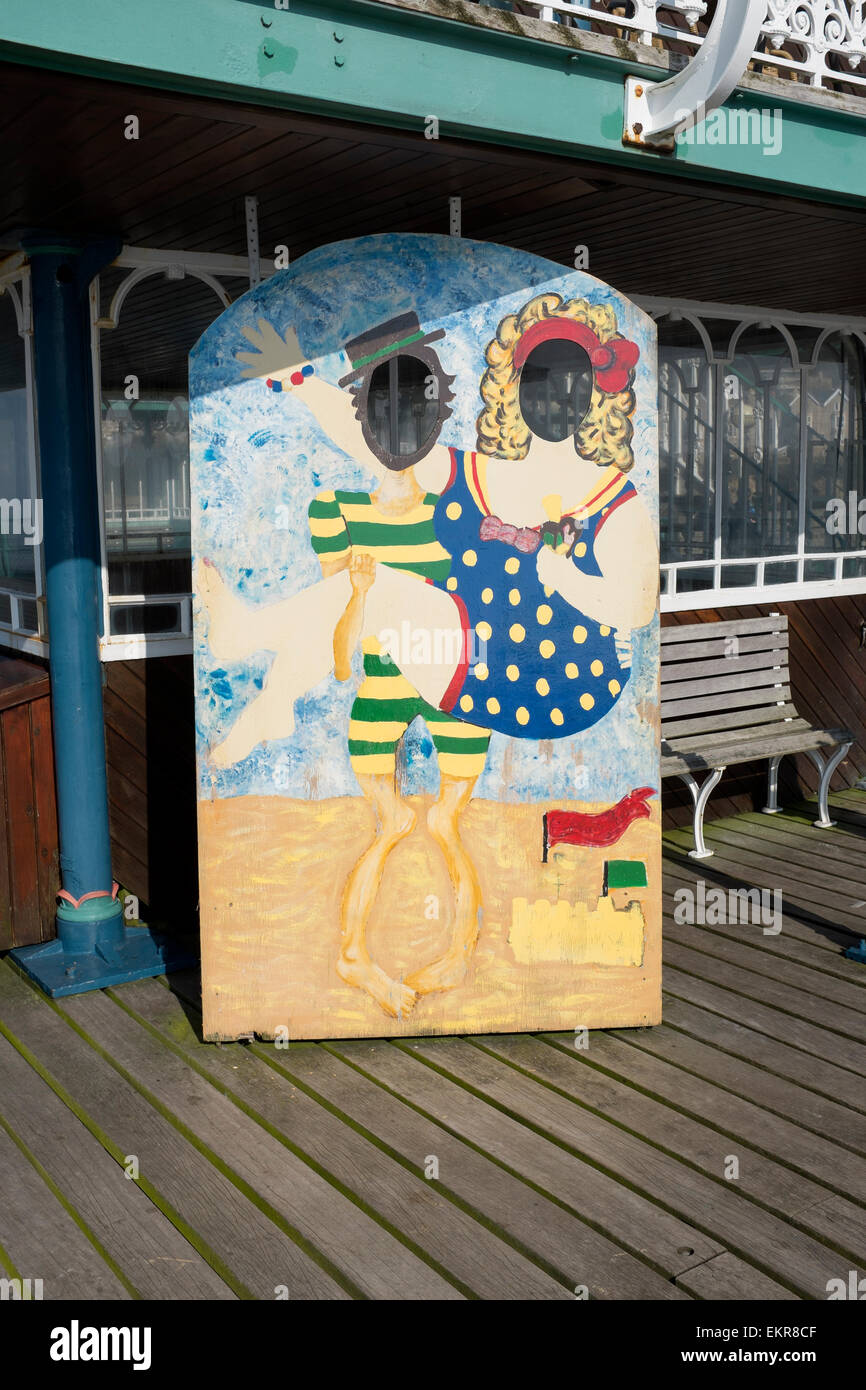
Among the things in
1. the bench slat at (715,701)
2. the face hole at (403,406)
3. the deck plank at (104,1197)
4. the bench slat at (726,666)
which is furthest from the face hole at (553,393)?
the deck plank at (104,1197)

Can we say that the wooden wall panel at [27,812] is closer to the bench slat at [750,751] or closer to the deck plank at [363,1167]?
the deck plank at [363,1167]

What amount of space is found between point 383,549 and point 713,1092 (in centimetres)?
209

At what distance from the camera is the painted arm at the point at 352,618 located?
13.4ft

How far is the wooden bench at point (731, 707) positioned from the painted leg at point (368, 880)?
2.36 metres

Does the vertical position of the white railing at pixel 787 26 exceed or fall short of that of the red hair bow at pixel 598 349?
it exceeds it

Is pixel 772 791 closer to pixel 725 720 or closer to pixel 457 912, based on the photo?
pixel 725 720

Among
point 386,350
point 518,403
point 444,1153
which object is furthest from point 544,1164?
point 386,350

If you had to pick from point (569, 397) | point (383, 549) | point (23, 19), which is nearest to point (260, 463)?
point (383, 549)

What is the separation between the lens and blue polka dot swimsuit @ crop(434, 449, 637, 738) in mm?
4133

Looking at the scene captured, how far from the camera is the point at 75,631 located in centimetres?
478

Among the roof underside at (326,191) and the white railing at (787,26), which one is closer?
the roof underside at (326,191)

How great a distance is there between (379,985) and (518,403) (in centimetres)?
206

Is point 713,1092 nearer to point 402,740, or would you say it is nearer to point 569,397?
point 402,740
